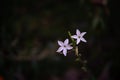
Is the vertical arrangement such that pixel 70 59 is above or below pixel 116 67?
above

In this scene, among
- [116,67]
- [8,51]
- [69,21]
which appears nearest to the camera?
[116,67]

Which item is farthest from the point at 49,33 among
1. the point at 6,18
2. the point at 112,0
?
→ the point at 112,0

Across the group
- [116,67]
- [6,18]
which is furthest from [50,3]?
[116,67]

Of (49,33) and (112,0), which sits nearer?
(112,0)

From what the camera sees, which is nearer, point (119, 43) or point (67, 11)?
point (119, 43)

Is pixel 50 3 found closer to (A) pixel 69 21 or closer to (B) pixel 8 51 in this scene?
(A) pixel 69 21

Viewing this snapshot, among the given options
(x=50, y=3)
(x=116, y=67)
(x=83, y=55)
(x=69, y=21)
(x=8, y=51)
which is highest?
(x=50, y=3)

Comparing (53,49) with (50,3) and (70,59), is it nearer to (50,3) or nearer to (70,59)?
(70,59)

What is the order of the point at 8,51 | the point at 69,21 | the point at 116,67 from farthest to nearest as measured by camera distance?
the point at 69,21 → the point at 8,51 → the point at 116,67

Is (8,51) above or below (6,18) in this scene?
below
